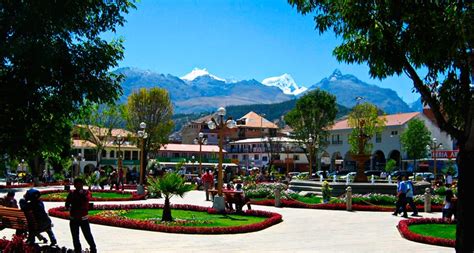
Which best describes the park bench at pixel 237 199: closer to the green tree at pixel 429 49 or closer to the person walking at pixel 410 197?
the person walking at pixel 410 197

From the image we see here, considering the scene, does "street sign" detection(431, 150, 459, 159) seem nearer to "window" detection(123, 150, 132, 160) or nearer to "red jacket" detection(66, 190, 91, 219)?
"window" detection(123, 150, 132, 160)

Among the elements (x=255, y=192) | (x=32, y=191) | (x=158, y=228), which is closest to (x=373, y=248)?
(x=158, y=228)

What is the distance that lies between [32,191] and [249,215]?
9.52 meters

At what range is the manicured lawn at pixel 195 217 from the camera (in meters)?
16.6

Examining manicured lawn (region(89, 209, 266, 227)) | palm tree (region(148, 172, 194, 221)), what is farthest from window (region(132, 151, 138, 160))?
palm tree (region(148, 172, 194, 221))

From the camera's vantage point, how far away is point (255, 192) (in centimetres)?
2948

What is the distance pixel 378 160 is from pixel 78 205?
76164 mm

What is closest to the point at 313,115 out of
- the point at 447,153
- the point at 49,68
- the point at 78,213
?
the point at 447,153

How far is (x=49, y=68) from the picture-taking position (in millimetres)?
8984

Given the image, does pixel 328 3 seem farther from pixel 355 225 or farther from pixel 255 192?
pixel 255 192

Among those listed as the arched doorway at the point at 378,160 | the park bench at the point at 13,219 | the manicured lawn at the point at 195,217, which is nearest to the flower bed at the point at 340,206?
the manicured lawn at the point at 195,217

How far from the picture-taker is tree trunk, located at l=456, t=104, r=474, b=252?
7027mm

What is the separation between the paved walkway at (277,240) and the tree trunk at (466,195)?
17.8 ft

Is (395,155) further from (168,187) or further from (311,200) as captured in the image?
(168,187)
